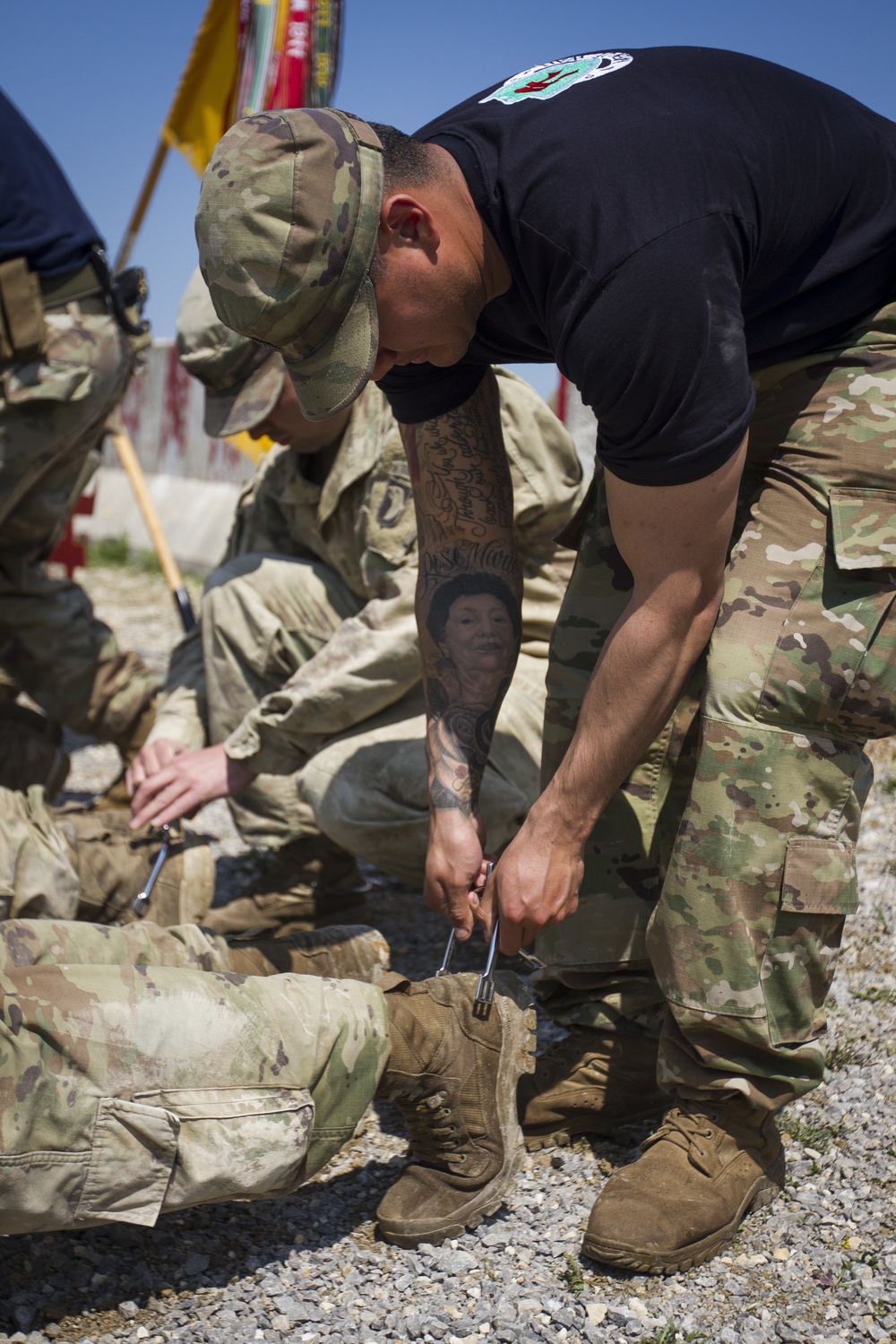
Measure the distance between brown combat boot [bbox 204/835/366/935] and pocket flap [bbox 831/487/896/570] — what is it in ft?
6.17

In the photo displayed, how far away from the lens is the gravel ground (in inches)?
71.4

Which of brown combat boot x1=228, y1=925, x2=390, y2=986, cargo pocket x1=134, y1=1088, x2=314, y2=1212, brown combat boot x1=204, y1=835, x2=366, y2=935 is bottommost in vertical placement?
brown combat boot x1=204, y1=835, x2=366, y2=935

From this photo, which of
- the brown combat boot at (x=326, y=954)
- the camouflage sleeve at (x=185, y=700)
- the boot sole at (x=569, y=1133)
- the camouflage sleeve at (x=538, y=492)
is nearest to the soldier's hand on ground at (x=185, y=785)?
the camouflage sleeve at (x=185, y=700)

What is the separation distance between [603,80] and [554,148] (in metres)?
0.18

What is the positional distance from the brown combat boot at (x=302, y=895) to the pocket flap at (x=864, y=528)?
1881mm

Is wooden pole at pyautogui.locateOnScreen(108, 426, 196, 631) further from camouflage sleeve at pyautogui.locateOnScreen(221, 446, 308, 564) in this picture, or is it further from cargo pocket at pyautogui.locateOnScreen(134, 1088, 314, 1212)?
cargo pocket at pyautogui.locateOnScreen(134, 1088, 314, 1212)

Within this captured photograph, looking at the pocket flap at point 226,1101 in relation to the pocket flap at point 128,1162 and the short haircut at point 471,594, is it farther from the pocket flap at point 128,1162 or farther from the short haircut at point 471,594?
the short haircut at point 471,594

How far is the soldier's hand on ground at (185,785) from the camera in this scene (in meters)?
2.96

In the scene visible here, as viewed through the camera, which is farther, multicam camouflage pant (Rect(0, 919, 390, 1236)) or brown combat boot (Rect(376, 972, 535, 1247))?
brown combat boot (Rect(376, 972, 535, 1247))

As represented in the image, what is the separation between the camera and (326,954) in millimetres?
2543

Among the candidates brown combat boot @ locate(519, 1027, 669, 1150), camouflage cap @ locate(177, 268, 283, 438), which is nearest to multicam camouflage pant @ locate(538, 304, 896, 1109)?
brown combat boot @ locate(519, 1027, 669, 1150)

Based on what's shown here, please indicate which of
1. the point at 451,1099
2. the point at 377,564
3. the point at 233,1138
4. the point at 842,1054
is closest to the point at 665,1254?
the point at 451,1099

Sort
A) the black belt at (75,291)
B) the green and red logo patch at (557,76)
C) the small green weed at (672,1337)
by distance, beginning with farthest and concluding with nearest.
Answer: the black belt at (75,291), the green and red logo patch at (557,76), the small green weed at (672,1337)

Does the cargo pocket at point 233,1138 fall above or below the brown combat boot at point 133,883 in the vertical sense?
above
